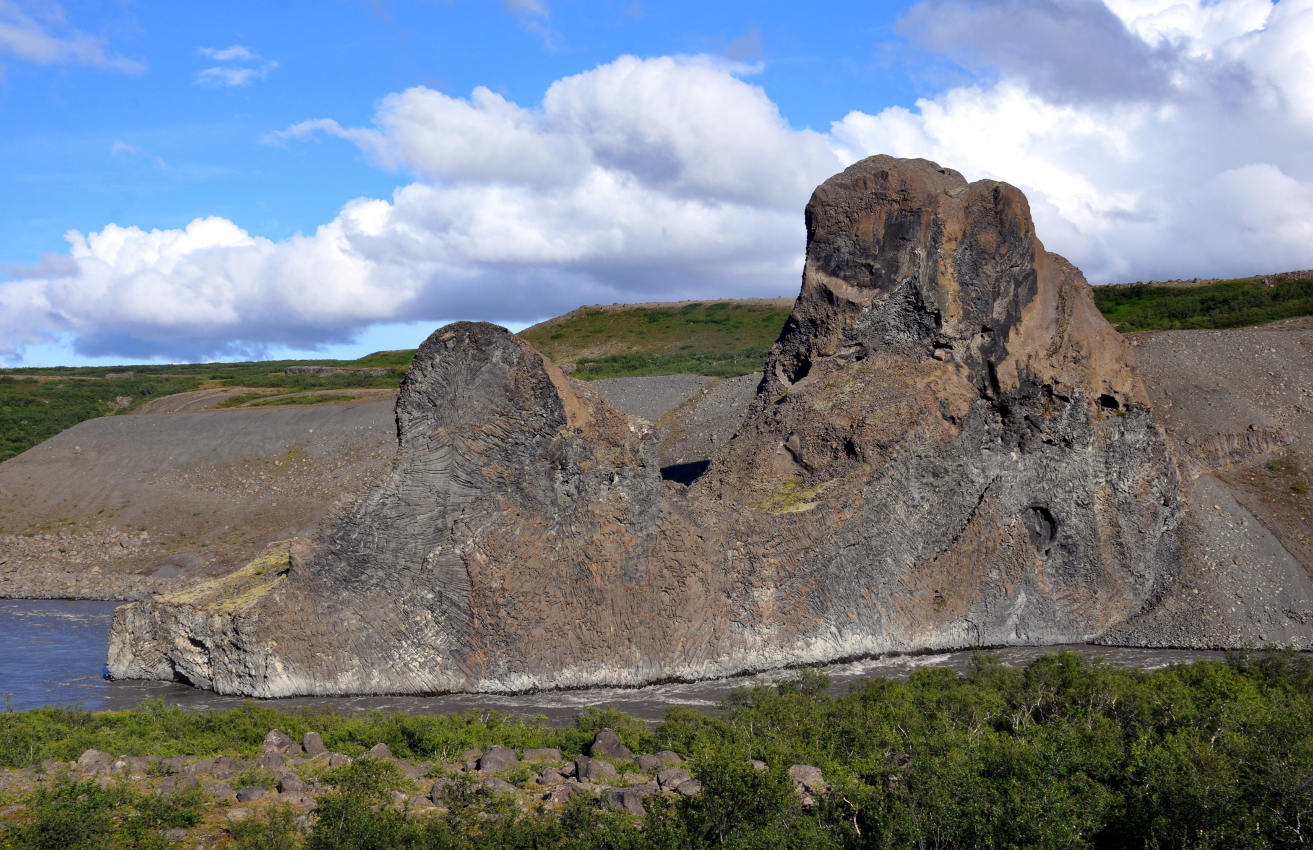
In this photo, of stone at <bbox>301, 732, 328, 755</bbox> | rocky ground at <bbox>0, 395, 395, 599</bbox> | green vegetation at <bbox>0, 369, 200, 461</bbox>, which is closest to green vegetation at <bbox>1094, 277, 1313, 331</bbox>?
rocky ground at <bbox>0, 395, 395, 599</bbox>

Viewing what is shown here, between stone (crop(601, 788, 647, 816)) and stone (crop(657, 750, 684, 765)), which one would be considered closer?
stone (crop(601, 788, 647, 816))

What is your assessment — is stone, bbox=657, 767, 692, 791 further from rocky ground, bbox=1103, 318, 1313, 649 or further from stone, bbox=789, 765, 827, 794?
rocky ground, bbox=1103, 318, 1313, 649

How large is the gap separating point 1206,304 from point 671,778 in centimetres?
6910

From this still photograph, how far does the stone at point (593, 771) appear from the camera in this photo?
15.6m

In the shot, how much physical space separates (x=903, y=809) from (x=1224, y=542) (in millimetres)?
23475

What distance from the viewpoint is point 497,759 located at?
637 inches

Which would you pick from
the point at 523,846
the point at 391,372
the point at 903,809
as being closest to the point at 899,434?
the point at 903,809

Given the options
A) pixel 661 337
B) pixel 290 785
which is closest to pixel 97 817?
pixel 290 785

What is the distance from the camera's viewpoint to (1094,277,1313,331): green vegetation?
63.7m

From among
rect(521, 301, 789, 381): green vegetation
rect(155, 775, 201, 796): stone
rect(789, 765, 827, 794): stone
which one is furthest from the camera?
rect(521, 301, 789, 381): green vegetation

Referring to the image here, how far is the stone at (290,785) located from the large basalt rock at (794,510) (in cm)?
750

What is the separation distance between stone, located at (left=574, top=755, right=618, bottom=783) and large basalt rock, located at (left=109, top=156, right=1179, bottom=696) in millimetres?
6768

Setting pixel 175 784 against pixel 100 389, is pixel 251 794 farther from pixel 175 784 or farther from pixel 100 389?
pixel 100 389

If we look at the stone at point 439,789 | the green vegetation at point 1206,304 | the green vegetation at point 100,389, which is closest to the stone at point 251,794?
the stone at point 439,789
